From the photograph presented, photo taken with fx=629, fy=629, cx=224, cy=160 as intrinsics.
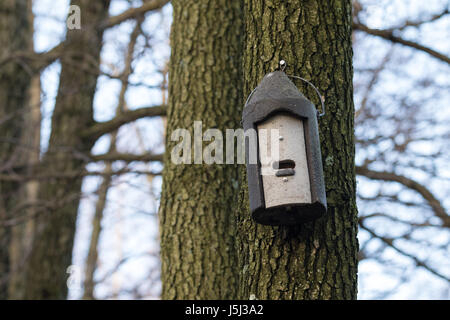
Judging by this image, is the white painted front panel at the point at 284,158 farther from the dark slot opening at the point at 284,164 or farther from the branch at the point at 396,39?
the branch at the point at 396,39

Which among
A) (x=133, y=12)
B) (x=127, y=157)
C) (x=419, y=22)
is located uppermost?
(x=133, y=12)

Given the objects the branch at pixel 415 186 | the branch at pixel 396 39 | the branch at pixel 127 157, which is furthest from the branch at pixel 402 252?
the branch at pixel 127 157

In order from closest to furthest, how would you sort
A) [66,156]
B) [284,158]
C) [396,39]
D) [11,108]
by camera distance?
[284,158] → [396,39] → [66,156] → [11,108]

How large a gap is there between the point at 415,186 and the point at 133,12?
394 cm

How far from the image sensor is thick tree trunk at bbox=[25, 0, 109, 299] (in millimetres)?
7043

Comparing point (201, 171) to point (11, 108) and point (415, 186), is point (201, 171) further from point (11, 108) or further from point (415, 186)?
point (11, 108)

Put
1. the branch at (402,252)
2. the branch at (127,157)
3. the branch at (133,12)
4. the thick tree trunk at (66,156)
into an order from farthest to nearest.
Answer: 1. the branch at (133,12)
2. the thick tree trunk at (66,156)
3. the branch at (127,157)
4. the branch at (402,252)

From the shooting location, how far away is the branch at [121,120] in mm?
6535

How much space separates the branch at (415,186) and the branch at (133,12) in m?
2.99

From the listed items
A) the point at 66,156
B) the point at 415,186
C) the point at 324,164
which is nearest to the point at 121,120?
the point at 66,156

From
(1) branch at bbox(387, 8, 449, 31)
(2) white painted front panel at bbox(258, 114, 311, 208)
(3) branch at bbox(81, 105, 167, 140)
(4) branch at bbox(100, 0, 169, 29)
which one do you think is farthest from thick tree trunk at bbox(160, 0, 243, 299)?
(2) white painted front panel at bbox(258, 114, 311, 208)

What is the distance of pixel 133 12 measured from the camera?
24.8ft

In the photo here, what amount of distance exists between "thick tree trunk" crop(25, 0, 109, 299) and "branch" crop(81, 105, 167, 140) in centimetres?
11

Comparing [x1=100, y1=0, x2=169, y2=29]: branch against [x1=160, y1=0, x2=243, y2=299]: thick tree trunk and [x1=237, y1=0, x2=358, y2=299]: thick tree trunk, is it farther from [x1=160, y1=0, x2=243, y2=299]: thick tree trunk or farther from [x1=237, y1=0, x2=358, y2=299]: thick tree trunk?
[x1=237, y1=0, x2=358, y2=299]: thick tree trunk
